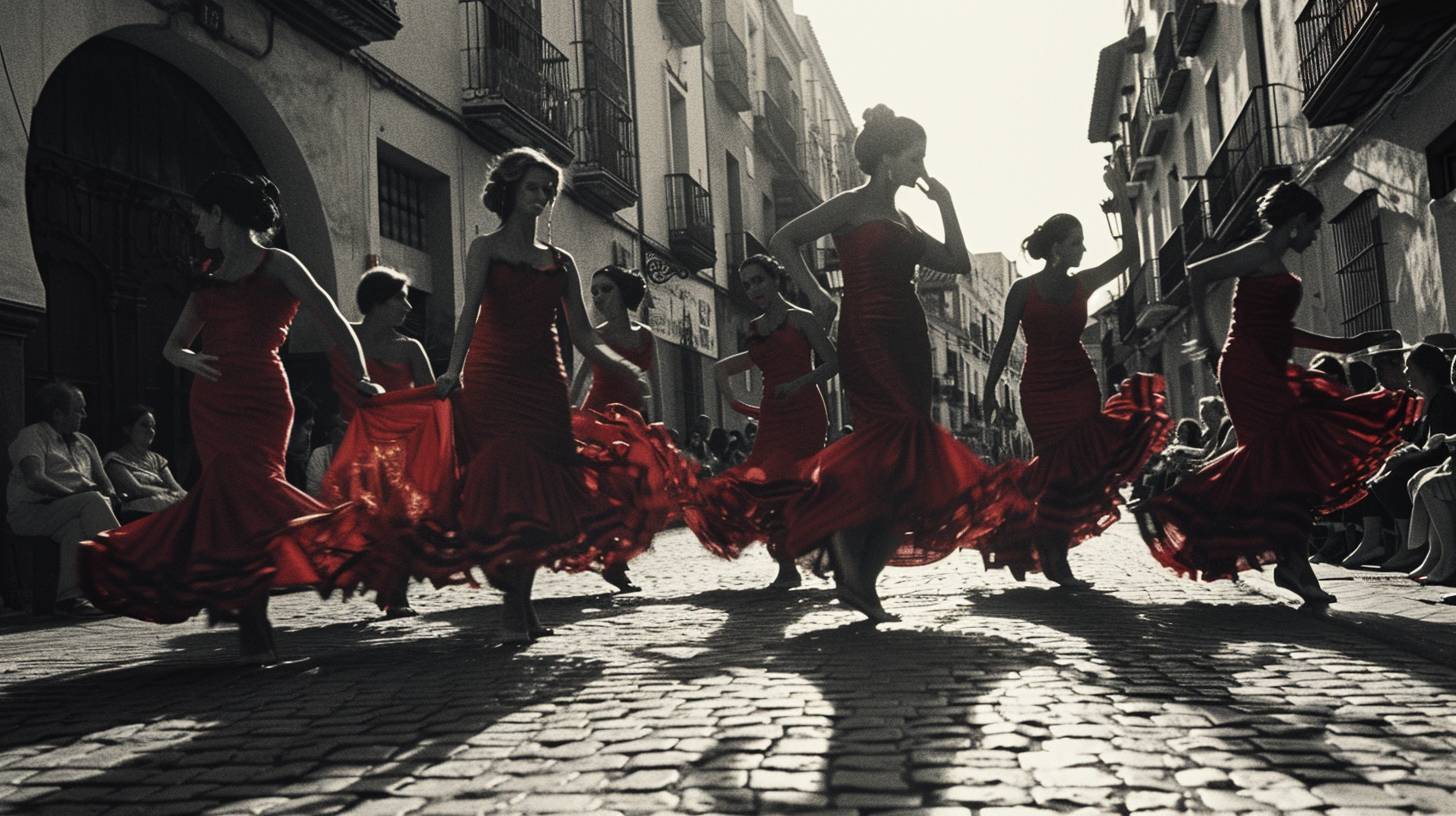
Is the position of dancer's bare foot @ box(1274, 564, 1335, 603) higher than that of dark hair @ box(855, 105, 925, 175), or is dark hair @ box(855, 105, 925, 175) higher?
dark hair @ box(855, 105, 925, 175)

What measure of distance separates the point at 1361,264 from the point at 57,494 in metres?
12.6

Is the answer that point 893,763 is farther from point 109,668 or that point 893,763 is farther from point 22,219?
point 22,219

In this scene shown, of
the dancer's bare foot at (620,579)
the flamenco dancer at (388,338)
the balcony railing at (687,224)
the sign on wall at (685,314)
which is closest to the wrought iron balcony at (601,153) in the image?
the sign on wall at (685,314)

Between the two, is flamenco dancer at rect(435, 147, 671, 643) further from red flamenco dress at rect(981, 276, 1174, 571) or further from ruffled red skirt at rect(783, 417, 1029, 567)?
red flamenco dress at rect(981, 276, 1174, 571)

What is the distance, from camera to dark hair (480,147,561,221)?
18.9ft

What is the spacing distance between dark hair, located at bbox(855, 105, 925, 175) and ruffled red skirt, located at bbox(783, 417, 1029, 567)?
3.51 feet

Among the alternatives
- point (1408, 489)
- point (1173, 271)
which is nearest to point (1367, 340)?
point (1408, 489)

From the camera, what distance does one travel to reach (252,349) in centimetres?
→ 536

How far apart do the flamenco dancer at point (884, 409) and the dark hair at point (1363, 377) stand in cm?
366

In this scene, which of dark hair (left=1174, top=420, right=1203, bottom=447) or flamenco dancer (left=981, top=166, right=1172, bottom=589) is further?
dark hair (left=1174, top=420, right=1203, bottom=447)

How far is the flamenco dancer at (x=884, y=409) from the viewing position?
559cm

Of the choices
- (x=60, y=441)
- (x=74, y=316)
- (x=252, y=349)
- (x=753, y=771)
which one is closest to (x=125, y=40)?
(x=74, y=316)

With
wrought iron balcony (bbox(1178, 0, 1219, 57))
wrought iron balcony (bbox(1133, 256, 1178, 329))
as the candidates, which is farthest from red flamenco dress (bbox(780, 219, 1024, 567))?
wrought iron balcony (bbox(1133, 256, 1178, 329))

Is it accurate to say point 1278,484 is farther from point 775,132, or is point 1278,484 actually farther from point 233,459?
point 775,132
